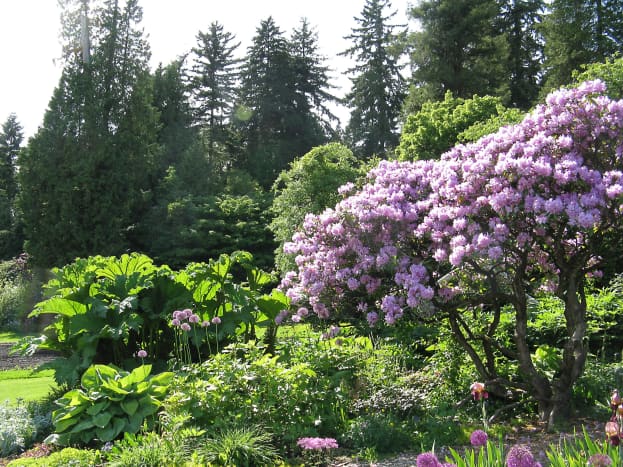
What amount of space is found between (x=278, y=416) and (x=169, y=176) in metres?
18.5

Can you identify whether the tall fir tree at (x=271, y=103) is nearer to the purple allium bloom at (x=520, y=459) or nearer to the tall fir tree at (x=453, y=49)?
the tall fir tree at (x=453, y=49)

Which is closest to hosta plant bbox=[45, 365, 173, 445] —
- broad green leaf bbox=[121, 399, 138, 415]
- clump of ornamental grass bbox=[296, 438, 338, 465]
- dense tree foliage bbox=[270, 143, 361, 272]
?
broad green leaf bbox=[121, 399, 138, 415]

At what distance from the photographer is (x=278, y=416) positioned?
4.33 m

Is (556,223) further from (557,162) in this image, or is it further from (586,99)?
(586,99)

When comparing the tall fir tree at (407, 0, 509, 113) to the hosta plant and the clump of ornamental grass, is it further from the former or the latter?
the clump of ornamental grass

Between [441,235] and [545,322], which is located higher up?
[441,235]

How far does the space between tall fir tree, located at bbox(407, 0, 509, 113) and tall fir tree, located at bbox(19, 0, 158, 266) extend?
1131 centimetres

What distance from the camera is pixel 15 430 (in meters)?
5.02

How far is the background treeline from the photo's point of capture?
1848cm

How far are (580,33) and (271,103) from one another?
602 inches

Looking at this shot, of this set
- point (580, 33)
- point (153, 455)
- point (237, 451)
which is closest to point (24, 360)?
point (153, 455)

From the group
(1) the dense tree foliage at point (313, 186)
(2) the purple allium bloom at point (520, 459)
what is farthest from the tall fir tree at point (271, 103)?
(2) the purple allium bloom at point (520, 459)

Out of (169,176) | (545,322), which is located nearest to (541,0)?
(169,176)

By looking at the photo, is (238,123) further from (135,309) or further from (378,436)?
(378,436)
